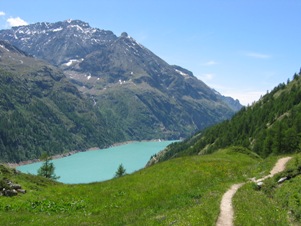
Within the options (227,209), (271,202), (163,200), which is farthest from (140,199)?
(271,202)

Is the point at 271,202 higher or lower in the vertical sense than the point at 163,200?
lower

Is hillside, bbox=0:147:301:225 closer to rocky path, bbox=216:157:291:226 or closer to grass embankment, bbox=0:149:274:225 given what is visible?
grass embankment, bbox=0:149:274:225

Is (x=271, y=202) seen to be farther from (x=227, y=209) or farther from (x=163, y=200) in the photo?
(x=163, y=200)

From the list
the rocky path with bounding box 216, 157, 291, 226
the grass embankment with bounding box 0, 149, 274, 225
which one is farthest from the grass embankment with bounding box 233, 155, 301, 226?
the grass embankment with bounding box 0, 149, 274, 225

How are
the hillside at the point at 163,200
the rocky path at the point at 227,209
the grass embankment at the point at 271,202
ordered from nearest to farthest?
the rocky path at the point at 227,209
the grass embankment at the point at 271,202
the hillside at the point at 163,200

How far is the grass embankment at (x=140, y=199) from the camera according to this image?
24.8 m

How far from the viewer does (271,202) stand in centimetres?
2702

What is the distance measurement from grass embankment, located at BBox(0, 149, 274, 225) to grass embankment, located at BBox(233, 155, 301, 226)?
6.74ft

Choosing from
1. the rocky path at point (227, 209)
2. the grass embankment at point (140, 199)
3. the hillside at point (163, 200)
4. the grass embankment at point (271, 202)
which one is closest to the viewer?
the rocky path at point (227, 209)

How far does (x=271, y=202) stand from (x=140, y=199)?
12.9 m

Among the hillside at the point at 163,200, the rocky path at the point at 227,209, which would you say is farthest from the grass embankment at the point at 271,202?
the rocky path at the point at 227,209

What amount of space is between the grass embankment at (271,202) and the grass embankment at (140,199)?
2055mm

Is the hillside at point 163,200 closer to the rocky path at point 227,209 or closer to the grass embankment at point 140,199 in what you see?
the grass embankment at point 140,199

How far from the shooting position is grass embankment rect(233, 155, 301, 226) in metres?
22.0
